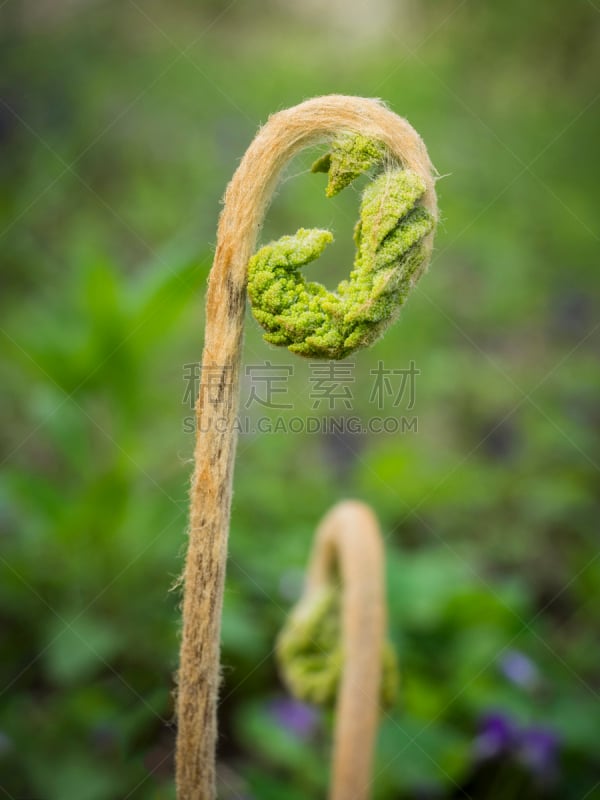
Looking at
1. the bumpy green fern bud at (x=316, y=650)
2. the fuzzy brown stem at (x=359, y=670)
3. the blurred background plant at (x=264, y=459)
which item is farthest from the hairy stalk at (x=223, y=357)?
the bumpy green fern bud at (x=316, y=650)

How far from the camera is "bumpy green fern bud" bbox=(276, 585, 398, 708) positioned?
1.85m

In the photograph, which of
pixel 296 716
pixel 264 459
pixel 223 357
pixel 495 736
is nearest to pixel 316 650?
pixel 296 716

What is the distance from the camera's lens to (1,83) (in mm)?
5652

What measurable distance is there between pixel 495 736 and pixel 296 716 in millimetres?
582

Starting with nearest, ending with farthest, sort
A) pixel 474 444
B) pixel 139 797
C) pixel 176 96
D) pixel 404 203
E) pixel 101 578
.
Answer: pixel 404 203 < pixel 139 797 < pixel 101 578 < pixel 474 444 < pixel 176 96

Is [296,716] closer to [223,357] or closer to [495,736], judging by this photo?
[495,736]

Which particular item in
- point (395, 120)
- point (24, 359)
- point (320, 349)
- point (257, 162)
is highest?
point (395, 120)

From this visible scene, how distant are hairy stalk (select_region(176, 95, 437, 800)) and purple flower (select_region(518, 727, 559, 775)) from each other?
4.51ft

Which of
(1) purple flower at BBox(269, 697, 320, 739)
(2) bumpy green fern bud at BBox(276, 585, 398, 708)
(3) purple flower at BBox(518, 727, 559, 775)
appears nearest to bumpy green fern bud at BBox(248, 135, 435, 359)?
(2) bumpy green fern bud at BBox(276, 585, 398, 708)

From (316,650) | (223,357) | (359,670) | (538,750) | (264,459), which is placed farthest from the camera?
(264,459)

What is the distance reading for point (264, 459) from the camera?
11.1 ft


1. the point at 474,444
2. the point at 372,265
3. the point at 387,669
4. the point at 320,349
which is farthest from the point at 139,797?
the point at 474,444

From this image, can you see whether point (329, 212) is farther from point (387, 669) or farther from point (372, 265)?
point (372, 265)

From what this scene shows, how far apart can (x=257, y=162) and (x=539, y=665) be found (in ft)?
7.28
